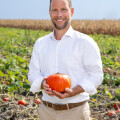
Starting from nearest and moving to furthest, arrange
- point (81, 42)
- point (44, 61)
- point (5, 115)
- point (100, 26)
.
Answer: point (81, 42)
point (44, 61)
point (5, 115)
point (100, 26)

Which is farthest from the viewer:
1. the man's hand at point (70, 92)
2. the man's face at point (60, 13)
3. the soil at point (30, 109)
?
the soil at point (30, 109)

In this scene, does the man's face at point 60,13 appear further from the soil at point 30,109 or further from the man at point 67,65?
the soil at point 30,109

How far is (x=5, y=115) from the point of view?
11.6 feet

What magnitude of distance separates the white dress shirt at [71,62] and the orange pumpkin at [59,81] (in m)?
0.10

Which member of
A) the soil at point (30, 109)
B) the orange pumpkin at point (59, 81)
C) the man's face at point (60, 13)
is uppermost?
the man's face at point (60, 13)

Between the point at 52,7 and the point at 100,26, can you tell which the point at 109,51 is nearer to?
the point at 52,7

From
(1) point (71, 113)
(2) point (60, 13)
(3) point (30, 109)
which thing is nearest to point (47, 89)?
(1) point (71, 113)

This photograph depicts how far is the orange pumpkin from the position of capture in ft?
6.42

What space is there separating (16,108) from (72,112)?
182 cm

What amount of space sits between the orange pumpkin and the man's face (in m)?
0.46

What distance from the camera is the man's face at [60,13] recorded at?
6.59 ft

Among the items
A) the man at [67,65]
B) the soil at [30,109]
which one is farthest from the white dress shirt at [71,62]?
the soil at [30,109]

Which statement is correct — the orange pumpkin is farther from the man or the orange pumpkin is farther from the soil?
the soil

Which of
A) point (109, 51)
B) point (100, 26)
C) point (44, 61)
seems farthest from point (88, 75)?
point (100, 26)
